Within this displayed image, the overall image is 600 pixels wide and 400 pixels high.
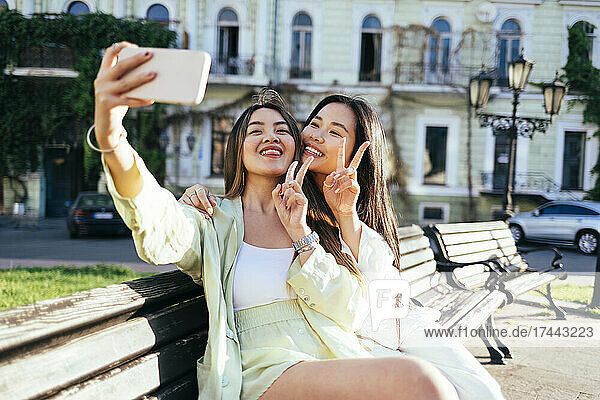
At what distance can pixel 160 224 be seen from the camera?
1824 millimetres

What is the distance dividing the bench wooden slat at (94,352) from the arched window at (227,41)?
19556 millimetres

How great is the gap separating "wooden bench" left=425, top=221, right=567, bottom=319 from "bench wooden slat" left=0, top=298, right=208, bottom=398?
3.74 m

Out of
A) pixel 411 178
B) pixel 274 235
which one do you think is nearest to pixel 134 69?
pixel 274 235

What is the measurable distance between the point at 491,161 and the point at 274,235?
787 inches

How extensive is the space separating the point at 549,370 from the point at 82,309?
3.89 metres

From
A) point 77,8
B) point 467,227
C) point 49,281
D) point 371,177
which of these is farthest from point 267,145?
point 77,8

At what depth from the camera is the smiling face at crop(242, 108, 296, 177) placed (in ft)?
8.05

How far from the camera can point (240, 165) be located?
2.53 m

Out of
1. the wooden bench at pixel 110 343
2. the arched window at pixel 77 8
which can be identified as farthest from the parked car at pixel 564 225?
the arched window at pixel 77 8

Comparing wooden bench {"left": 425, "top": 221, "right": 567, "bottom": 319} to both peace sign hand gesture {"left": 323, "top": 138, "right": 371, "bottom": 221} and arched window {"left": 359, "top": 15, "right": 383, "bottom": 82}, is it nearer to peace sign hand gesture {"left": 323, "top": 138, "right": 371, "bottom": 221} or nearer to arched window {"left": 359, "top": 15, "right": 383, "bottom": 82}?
peace sign hand gesture {"left": 323, "top": 138, "right": 371, "bottom": 221}

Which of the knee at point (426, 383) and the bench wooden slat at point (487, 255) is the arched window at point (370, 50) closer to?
the bench wooden slat at point (487, 255)

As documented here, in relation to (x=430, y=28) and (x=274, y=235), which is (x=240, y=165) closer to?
(x=274, y=235)

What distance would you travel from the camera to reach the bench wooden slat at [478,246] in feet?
18.8

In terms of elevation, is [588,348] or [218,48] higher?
[218,48]
